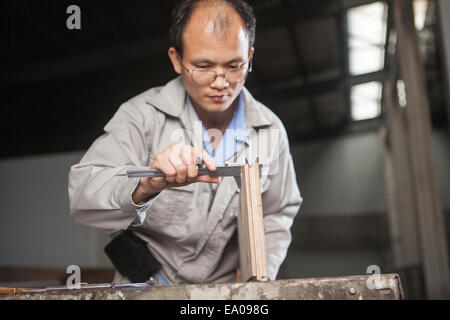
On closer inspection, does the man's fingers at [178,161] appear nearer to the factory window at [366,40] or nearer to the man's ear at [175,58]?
the man's ear at [175,58]

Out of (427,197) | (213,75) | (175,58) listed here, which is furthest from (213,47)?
(427,197)

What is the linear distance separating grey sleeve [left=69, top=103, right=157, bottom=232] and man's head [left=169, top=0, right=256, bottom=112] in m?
0.20

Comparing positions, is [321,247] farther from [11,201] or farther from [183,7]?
[183,7]

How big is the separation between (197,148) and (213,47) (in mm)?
Answer: 284

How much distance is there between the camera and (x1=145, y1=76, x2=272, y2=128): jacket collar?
53.4 inches

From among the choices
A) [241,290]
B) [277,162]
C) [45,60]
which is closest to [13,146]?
[45,60]

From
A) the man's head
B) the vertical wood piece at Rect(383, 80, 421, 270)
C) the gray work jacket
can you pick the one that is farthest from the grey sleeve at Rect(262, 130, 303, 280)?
the vertical wood piece at Rect(383, 80, 421, 270)

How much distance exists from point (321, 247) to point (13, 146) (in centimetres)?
681

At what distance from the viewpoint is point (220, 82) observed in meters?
1.25

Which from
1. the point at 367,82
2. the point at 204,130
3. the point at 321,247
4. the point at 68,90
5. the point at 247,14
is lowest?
the point at 321,247

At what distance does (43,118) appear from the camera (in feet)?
20.0

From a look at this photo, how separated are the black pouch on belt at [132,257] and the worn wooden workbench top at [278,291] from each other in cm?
62

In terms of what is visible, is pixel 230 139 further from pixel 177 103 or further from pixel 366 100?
pixel 366 100

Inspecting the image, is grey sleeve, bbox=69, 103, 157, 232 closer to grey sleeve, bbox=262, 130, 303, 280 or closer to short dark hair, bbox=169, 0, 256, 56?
short dark hair, bbox=169, 0, 256, 56
